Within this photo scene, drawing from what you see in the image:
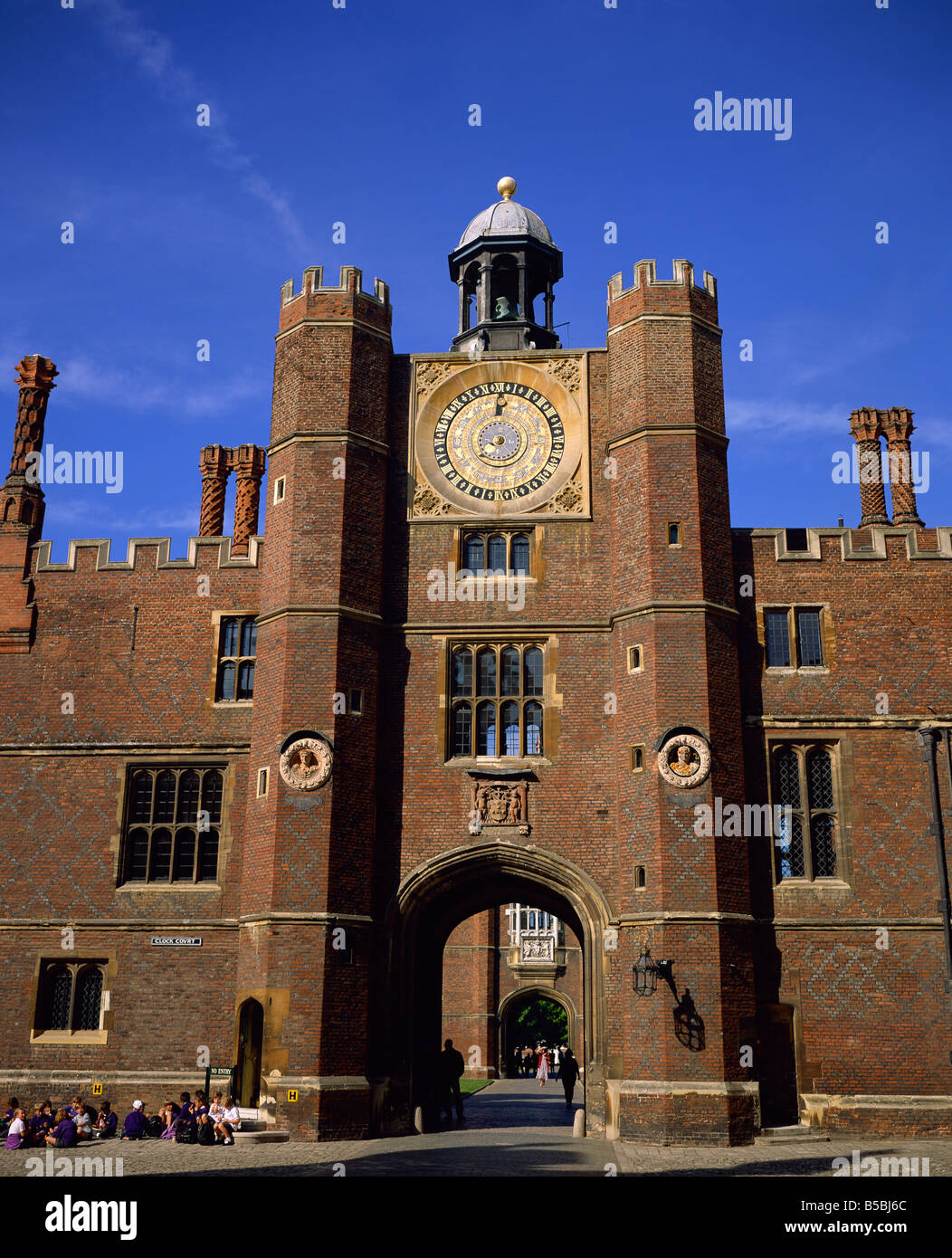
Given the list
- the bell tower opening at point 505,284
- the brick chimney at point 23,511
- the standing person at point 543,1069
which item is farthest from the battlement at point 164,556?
the standing person at point 543,1069

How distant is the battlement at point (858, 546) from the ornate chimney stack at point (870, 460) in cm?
559

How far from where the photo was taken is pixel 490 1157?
70.0ft

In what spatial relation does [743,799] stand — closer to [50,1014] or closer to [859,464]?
[859,464]

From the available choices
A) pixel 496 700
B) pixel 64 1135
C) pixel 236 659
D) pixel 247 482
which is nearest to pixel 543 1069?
pixel 247 482

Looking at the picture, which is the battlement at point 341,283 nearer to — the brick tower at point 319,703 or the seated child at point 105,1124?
the brick tower at point 319,703

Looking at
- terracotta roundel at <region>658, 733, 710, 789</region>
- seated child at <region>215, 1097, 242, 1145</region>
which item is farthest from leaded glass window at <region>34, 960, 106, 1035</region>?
terracotta roundel at <region>658, 733, 710, 789</region>

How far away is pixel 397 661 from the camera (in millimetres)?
27453

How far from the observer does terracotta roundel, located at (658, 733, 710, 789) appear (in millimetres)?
25016

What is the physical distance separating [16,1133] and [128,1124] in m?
2.52

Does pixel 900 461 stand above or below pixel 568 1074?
above

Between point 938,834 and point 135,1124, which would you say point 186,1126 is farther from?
point 938,834

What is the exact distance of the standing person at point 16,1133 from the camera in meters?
21.7

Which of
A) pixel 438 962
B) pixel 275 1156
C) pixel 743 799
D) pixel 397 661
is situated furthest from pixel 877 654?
pixel 275 1156

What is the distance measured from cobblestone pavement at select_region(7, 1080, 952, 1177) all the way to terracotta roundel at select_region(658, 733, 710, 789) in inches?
259
